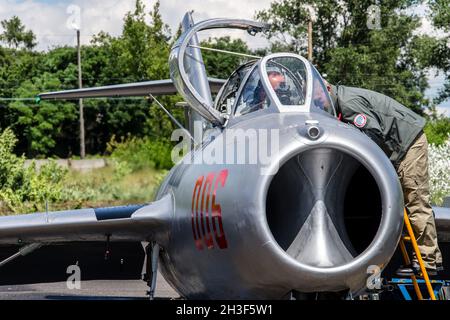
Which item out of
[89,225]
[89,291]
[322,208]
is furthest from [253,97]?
[89,291]

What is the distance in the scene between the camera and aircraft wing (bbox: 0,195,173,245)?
825cm

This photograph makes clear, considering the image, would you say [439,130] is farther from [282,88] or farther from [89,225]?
[282,88]

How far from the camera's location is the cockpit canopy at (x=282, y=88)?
22.4 ft

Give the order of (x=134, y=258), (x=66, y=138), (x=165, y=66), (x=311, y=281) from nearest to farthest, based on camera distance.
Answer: (x=311, y=281) < (x=134, y=258) < (x=165, y=66) < (x=66, y=138)

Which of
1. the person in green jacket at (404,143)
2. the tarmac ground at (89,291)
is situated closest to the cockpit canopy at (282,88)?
the person in green jacket at (404,143)

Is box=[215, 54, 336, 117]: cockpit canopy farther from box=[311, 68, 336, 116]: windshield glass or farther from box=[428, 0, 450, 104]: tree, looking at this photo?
box=[428, 0, 450, 104]: tree

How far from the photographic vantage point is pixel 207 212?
6.31m

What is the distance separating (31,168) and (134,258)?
1854 cm

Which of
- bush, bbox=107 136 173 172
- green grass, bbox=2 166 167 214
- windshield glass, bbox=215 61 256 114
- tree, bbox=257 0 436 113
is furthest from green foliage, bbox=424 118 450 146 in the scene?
windshield glass, bbox=215 61 256 114

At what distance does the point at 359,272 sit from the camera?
564 centimetres

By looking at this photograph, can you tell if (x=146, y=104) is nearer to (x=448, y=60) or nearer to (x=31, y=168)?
(x=448, y=60)

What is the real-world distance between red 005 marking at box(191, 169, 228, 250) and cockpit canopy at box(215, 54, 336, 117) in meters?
0.81

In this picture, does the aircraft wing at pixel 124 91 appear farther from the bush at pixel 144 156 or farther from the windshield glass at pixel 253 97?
the bush at pixel 144 156
